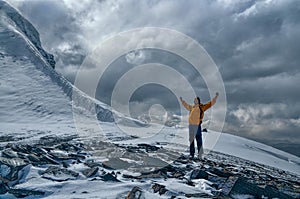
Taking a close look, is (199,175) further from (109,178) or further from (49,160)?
(49,160)

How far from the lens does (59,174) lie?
6629 mm

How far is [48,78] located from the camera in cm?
4159

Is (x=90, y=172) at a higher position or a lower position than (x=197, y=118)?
lower

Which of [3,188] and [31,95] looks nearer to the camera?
[3,188]

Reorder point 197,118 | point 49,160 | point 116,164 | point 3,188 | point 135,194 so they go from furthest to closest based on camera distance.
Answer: point 197,118 < point 116,164 < point 49,160 < point 3,188 < point 135,194

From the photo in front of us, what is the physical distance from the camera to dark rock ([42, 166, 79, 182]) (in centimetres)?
642

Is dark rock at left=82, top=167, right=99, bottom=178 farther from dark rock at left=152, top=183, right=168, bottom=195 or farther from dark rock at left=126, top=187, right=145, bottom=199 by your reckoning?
dark rock at left=126, top=187, right=145, bottom=199

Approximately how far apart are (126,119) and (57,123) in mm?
13383

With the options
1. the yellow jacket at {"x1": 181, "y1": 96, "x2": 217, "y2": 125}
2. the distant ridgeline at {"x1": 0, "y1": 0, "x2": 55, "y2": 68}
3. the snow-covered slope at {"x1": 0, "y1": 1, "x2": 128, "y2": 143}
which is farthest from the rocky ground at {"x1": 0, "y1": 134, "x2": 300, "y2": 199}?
the distant ridgeline at {"x1": 0, "y1": 0, "x2": 55, "y2": 68}

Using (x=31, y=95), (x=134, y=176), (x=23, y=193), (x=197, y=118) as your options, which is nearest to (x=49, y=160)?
(x=23, y=193)

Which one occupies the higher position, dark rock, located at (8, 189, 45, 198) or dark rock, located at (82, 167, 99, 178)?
dark rock, located at (82, 167, 99, 178)

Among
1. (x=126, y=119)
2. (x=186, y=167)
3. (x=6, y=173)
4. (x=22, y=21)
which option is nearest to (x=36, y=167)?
(x=6, y=173)

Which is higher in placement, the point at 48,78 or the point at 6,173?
the point at 48,78

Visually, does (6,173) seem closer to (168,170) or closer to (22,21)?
(168,170)
